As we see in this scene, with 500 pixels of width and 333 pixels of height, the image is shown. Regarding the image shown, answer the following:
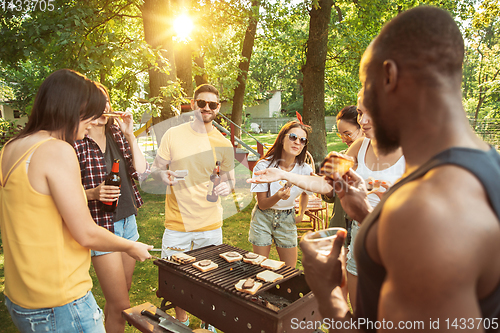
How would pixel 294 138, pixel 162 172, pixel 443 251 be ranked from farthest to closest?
pixel 294 138, pixel 162 172, pixel 443 251

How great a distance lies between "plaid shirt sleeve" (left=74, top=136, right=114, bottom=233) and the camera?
9.88 feet

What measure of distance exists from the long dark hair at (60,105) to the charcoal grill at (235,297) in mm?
1515

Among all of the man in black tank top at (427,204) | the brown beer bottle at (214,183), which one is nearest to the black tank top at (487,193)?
the man in black tank top at (427,204)

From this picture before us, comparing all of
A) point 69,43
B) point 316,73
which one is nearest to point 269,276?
point 69,43

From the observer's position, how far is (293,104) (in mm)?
53969

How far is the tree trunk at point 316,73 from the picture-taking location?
34.3ft

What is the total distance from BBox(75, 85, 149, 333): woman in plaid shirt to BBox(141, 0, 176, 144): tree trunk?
4.06 m

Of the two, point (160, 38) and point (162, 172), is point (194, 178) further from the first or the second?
point (160, 38)

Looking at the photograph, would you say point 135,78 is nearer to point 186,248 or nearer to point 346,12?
point 186,248

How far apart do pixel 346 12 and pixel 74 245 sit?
744 inches

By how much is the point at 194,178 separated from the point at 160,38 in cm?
492

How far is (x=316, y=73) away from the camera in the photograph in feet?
35.1

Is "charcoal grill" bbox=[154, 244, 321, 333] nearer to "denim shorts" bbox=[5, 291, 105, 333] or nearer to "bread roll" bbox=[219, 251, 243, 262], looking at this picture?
"bread roll" bbox=[219, 251, 243, 262]
